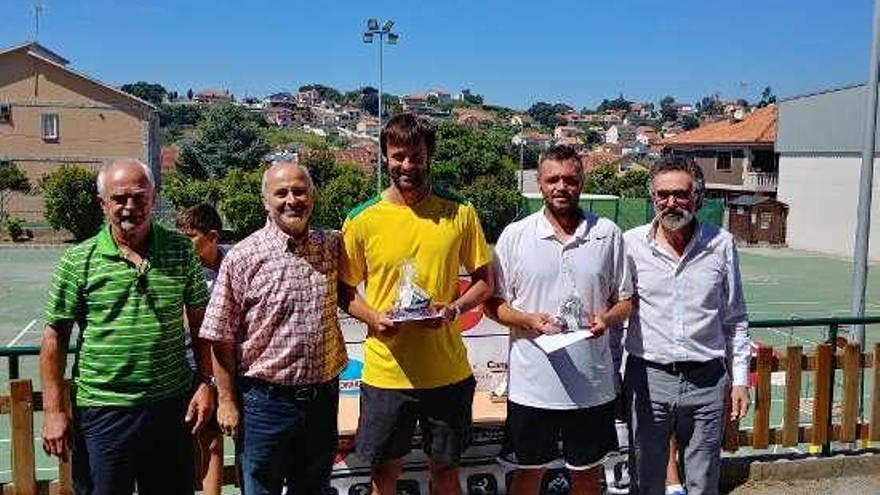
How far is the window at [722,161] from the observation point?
47000 mm

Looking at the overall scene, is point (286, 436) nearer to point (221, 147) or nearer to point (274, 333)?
point (274, 333)

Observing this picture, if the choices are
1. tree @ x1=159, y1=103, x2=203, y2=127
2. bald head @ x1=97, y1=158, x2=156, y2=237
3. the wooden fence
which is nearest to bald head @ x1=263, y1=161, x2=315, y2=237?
bald head @ x1=97, y1=158, x2=156, y2=237

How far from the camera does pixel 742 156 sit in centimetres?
4562

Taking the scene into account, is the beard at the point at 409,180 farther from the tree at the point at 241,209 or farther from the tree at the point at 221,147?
the tree at the point at 221,147

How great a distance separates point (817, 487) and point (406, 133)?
341 centimetres

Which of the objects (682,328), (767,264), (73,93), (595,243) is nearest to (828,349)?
(682,328)

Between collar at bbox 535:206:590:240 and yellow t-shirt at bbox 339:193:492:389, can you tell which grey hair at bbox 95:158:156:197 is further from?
collar at bbox 535:206:590:240

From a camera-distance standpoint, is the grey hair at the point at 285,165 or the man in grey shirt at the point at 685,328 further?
the man in grey shirt at the point at 685,328

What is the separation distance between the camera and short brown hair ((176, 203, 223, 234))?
13.4ft

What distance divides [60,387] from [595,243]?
2.13m

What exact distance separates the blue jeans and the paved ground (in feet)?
8.85

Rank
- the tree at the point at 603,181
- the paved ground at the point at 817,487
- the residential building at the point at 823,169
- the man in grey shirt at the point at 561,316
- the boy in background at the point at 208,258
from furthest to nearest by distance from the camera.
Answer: the tree at the point at 603,181 → the residential building at the point at 823,169 → the paved ground at the point at 817,487 → the boy in background at the point at 208,258 → the man in grey shirt at the point at 561,316

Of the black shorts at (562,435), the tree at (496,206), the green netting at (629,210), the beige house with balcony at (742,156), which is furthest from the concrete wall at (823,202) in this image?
the black shorts at (562,435)

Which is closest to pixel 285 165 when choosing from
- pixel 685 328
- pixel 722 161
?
pixel 685 328
